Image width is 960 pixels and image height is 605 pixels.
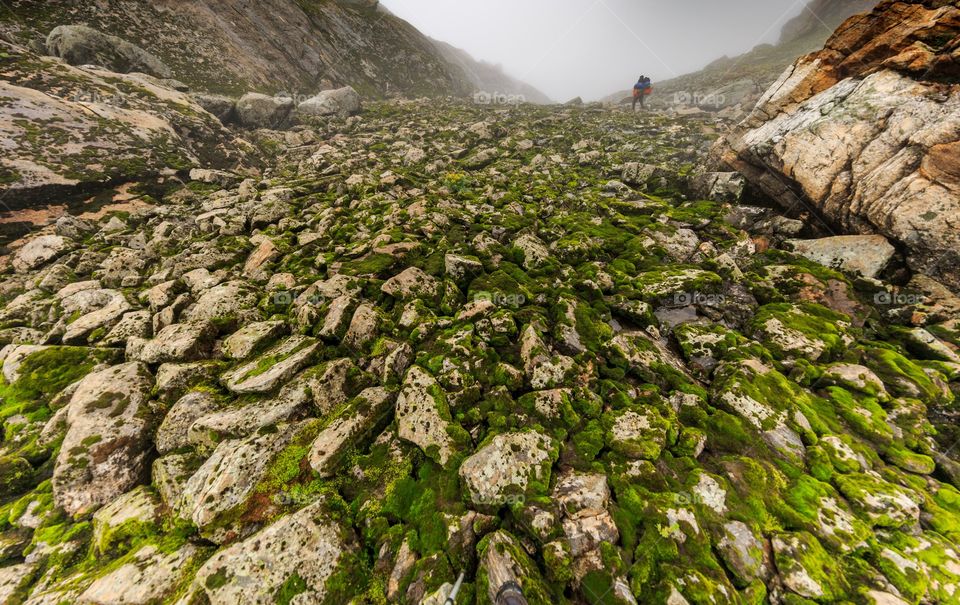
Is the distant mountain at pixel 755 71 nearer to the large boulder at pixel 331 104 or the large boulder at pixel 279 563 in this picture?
the large boulder at pixel 331 104

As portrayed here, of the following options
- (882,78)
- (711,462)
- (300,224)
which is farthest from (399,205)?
(882,78)

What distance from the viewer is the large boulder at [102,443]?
8.16 m

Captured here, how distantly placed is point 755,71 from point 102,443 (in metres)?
102

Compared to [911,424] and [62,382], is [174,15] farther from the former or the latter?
[911,424]

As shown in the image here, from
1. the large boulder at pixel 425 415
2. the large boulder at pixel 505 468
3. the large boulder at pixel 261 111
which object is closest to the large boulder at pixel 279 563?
the large boulder at pixel 425 415

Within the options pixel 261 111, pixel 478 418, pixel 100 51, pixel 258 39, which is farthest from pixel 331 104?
pixel 478 418

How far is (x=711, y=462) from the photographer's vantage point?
850 cm

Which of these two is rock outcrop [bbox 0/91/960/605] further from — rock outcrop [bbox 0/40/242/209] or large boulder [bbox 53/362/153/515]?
rock outcrop [bbox 0/40/242/209]

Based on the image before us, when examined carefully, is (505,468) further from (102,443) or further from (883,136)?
(883,136)

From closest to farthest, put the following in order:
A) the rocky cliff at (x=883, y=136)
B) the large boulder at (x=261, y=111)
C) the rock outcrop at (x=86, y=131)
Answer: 1. the rocky cliff at (x=883, y=136)
2. the rock outcrop at (x=86, y=131)
3. the large boulder at (x=261, y=111)

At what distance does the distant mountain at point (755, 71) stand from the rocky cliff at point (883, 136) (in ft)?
123

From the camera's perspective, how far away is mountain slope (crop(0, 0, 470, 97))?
3478cm

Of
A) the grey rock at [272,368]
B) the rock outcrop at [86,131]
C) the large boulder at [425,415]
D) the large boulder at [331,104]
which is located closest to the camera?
the large boulder at [425,415]

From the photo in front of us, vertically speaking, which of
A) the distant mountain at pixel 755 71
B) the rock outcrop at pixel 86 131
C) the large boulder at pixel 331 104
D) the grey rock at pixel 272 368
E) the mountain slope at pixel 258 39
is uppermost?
the distant mountain at pixel 755 71
